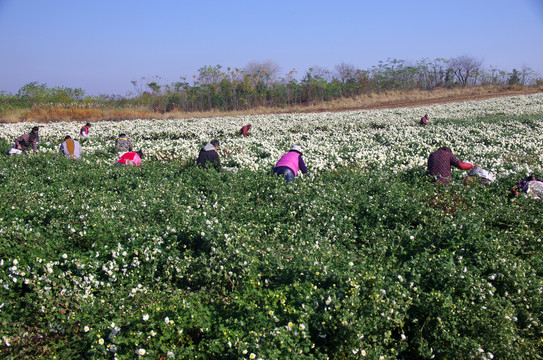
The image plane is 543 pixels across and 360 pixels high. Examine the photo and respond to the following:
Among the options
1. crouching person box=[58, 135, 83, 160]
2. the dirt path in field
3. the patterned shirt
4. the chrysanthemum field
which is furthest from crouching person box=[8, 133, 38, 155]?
the dirt path in field

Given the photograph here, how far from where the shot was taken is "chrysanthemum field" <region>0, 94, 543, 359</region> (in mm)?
3840

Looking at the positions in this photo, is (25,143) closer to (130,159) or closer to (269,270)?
(130,159)

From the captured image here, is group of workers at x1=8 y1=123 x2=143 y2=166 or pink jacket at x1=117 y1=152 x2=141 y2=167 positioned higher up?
group of workers at x1=8 y1=123 x2=143 y2=166

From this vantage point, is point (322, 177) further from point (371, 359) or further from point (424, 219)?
point (371, 359)

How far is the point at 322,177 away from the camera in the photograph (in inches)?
404

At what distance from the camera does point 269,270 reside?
4.96m

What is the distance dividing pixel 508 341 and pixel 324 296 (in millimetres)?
1825

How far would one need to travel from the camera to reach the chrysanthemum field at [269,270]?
3.84 metres

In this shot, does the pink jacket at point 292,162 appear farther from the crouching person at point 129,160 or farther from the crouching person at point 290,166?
the crouching person at point 129,160

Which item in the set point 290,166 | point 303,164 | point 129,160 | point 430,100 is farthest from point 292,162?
point 430,100

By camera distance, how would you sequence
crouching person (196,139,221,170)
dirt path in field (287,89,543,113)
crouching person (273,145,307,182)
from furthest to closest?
dirt path in field (287,89,543,113) < crouching person (196,139,221,170) < crouching person (273,145,307,182)

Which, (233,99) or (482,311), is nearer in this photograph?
(482,311)

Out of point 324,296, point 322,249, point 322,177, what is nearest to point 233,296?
point 324,296

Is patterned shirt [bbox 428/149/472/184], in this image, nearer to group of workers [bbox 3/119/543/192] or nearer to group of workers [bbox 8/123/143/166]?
group of workers [bbox 3/119/543/192]
